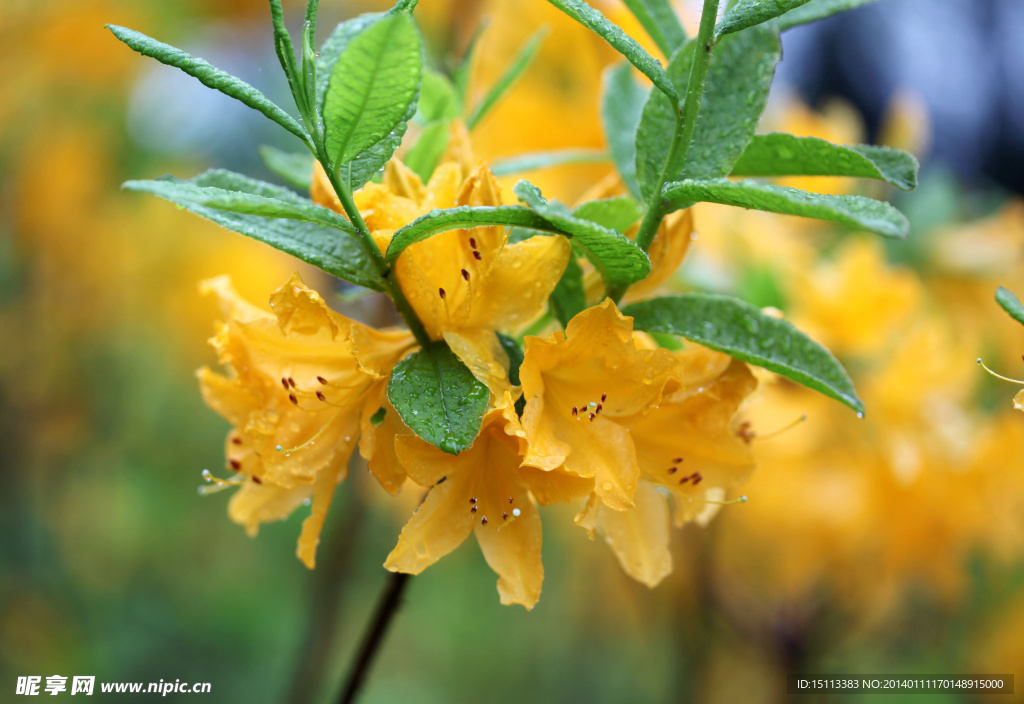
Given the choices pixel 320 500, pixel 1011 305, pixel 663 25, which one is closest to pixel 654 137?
pixel 663 25

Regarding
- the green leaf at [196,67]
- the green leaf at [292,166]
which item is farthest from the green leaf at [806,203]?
the green leaf at [292,166]

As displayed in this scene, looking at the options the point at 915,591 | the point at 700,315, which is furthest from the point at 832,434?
the point at 700,315

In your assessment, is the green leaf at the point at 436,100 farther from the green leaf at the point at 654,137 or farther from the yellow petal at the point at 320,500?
the yellow petal at the point at 320,500

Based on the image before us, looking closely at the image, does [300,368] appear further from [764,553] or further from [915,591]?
[915,591]

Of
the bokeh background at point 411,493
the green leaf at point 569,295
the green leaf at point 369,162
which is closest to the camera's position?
the green leaf at point 369,162

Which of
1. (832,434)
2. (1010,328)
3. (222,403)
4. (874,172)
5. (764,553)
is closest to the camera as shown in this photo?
(874,172)

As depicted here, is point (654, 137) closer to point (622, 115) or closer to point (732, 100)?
point (732, 100)

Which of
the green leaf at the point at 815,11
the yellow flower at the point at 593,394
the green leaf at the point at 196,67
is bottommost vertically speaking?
the yellow flower at the point at 593,394
